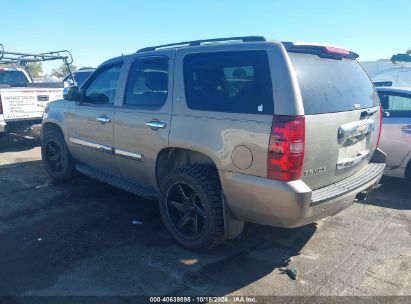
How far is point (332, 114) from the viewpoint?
3.15 metres

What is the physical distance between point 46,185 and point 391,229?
492 cm

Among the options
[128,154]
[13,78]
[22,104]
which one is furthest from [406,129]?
[13,78]

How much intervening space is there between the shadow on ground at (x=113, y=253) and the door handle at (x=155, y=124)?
120 centimetres

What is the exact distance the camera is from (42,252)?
3.57 meters

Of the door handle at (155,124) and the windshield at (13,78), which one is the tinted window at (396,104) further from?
the windshield at (13,78)

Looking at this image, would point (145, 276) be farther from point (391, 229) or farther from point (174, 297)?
point (391, 229)

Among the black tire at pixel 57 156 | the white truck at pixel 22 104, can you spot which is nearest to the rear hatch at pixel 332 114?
the black tire at pixel 57 156

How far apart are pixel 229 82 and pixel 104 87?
2145 mm

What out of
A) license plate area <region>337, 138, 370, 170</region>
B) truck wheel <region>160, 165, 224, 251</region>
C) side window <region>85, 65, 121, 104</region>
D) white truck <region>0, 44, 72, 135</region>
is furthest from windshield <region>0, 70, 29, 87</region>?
license plate area <region>337, 138, 370, 170</region>

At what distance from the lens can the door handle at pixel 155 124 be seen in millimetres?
3768

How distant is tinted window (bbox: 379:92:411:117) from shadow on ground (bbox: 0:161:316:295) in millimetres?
2580

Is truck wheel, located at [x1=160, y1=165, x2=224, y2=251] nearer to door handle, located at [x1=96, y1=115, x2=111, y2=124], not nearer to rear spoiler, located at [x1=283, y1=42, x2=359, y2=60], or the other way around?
door handle, located at [x1=96, y1=115, x2=111, y2=124]

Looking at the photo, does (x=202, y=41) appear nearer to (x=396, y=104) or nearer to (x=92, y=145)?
(x=92, y=145)

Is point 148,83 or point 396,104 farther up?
point 148,83
